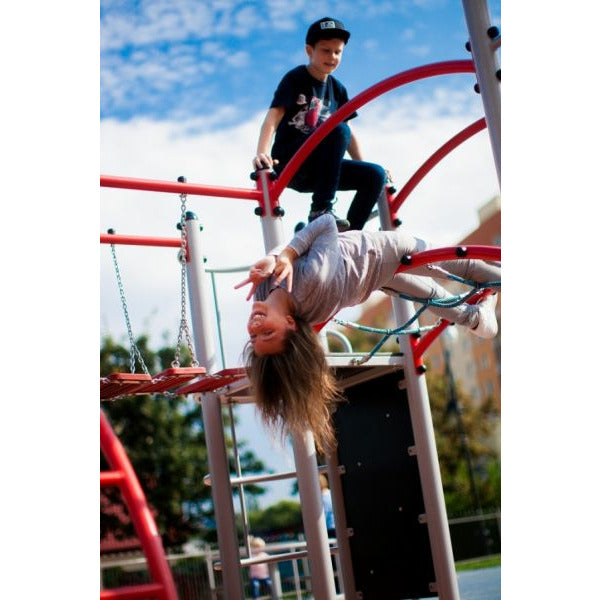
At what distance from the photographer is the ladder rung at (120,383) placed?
3.18 m

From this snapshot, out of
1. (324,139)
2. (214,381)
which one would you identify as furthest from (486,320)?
(214,381)

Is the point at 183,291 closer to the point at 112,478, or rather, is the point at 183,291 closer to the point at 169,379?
the point at 169,379

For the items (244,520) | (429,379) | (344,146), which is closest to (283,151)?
(344,146)

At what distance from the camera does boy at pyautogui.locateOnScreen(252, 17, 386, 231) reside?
3.79m

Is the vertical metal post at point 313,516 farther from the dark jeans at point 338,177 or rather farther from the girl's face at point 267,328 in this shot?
the girl's face at point 267,328

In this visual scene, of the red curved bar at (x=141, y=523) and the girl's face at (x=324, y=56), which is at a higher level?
the girl's face at (x=324, y=56)

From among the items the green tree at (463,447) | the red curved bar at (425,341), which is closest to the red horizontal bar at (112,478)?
the red curved bar at (425,341)

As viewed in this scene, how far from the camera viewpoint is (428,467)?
14.3 feet

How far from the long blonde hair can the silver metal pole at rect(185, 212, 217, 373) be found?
1.29m

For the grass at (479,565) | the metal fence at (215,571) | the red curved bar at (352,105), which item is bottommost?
the grass at (479,565)

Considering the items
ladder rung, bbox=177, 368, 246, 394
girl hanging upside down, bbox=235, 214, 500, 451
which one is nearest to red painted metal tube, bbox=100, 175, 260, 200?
ladder rung, bbox=177, 368, 246, 394

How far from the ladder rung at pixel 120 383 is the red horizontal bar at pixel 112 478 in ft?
1.75
